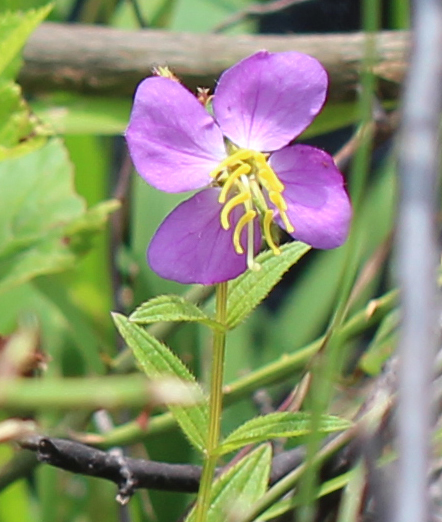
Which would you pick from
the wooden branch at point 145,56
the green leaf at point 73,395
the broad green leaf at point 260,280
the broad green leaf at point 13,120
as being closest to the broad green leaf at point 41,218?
the broad green leaf at point 13,120

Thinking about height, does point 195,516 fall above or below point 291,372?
above

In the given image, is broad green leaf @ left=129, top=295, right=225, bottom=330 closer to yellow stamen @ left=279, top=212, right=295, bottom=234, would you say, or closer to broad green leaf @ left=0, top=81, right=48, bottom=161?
yellow stamen @ left=279, top=212, right=295, bottom=234

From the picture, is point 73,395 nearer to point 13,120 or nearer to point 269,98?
point 269,98

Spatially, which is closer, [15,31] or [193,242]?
[193,242]

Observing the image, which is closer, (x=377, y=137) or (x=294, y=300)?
(x=377, y=137)

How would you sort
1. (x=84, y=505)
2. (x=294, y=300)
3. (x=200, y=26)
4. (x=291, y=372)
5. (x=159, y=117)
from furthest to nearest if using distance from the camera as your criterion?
1. (x=200, y=26)
2. (x=294, y=300)
3. (x=84, y=505)
4. (x=291, y=372)
5. (x=159, y=117)

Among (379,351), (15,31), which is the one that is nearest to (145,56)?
(15,31)

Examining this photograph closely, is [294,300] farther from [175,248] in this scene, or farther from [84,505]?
[175,248]

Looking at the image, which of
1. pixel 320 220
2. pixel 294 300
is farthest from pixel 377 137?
pixel 320 220
